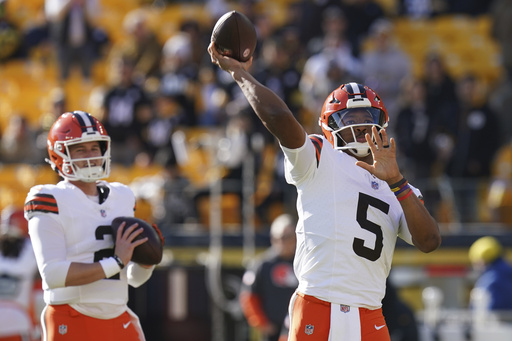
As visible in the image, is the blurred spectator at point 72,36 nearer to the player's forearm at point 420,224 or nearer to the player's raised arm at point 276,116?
the player's raised arm at point 276,116

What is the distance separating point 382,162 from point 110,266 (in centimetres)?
145

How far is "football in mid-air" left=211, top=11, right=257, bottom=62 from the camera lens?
4270 millimetres

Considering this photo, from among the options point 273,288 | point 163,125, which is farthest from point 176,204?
point 273,288

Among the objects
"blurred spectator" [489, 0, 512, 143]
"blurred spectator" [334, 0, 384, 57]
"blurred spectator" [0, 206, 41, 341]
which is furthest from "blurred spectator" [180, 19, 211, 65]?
"blurred spectator" [0, 206, 41, 341]

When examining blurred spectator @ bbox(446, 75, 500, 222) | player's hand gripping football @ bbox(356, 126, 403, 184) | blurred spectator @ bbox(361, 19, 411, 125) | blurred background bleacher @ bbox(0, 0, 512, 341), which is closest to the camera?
player's hand gripping football @ bbox(356, 126, 403, 184)

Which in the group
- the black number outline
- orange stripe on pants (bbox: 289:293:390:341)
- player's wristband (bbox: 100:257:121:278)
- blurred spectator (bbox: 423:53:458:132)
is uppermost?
blurred spectator (bbox: 423:53:458:132)

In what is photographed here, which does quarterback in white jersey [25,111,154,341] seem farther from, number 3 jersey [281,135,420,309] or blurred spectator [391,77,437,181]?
blurred spectator [391,77,437,181]

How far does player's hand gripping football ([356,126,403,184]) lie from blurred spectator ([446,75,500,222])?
5.53 metres

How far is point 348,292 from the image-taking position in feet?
14.1

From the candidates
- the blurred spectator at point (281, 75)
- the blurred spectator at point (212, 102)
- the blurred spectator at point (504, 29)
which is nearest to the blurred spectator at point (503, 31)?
the blurred spectator at point (504, 29)

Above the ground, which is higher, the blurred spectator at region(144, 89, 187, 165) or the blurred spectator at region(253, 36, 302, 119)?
the blurred spectator at region(253, 36, 302, 119)

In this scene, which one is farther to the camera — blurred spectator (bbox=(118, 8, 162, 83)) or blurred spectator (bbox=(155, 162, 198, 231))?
blurred spectator (bbox=(118, 8, 162, 83))

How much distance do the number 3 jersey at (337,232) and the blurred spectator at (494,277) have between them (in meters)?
4.18

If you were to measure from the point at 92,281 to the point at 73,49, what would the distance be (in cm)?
865
